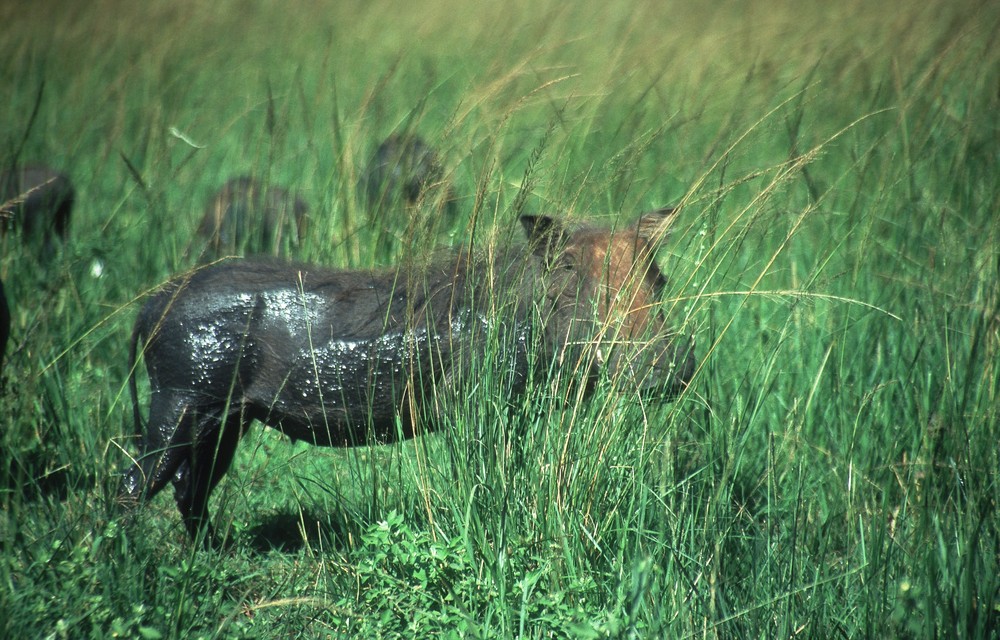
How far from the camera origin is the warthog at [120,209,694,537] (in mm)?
3283

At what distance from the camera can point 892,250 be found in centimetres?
416

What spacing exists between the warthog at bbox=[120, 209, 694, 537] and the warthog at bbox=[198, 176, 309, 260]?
137 centimetres

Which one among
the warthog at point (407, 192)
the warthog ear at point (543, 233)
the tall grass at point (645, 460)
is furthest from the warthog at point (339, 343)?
the warthog at point (407, 192)

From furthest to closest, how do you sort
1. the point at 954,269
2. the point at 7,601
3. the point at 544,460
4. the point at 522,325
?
1. the point at 954,269
2. the point at 522,325
3. the point at 544,460
4. the point at 7,601

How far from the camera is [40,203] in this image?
5.63 meters

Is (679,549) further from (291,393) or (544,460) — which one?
(291,393)

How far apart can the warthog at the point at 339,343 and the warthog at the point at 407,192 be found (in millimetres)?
239

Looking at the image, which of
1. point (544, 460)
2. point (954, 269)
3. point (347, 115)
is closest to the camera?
point (544, 460)

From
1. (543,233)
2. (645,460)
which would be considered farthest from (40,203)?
(645,460)

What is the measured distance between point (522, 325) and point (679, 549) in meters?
0.89

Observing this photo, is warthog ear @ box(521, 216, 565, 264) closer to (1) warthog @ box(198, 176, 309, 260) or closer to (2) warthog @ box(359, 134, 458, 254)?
(2) warthog @ box(359, 134, 458, 254)

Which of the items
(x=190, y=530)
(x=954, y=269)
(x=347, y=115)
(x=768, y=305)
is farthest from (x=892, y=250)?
(x=347, y=115)

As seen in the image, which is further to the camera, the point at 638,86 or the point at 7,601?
the point at 638,86

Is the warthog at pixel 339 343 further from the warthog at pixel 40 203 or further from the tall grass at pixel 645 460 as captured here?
the warthog at pixel 40 203
